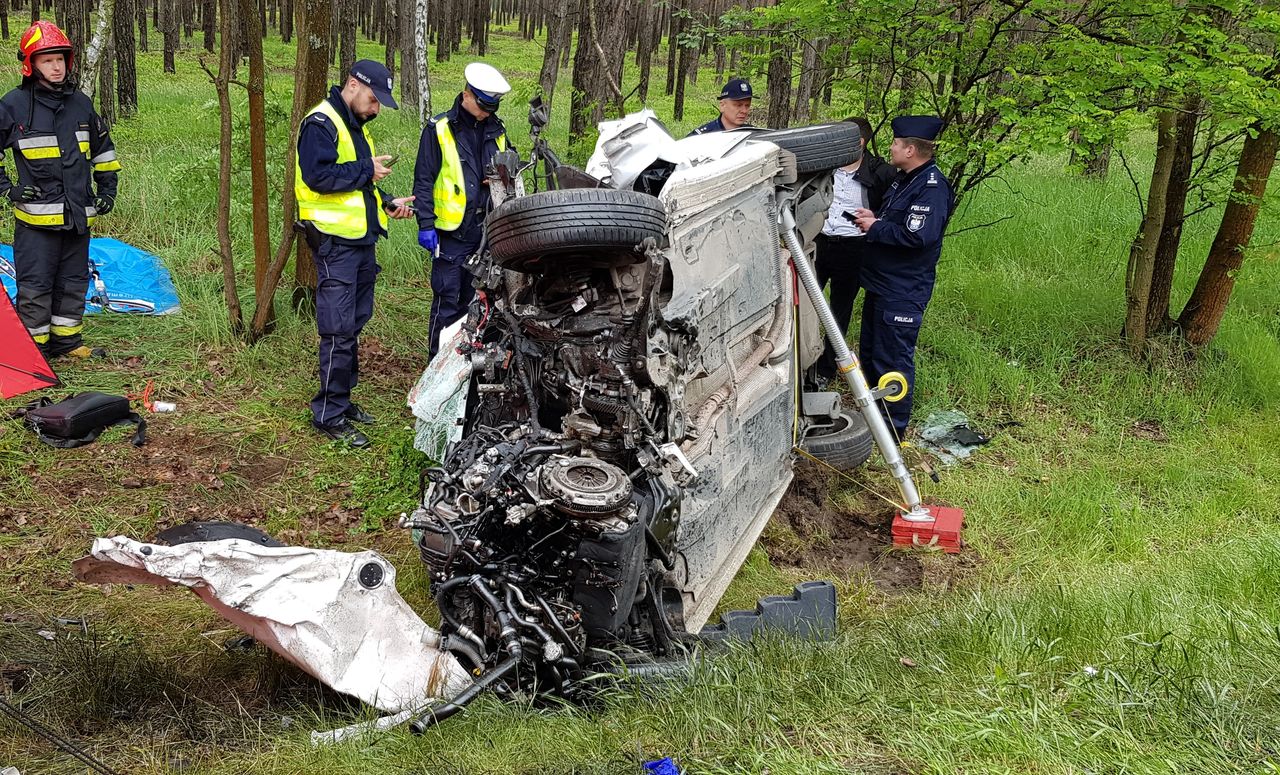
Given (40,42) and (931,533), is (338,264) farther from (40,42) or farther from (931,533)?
(931,533)

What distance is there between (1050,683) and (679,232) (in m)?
2.10

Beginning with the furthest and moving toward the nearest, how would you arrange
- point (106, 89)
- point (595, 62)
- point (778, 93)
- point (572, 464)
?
point (106, 89), point (778, 93), point (595, 62), point (572, 464)

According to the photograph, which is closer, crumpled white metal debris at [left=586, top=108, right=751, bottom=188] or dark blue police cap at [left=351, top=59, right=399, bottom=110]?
crumpled white metal debris at [left=586, top=108, right=751, bottom=188]

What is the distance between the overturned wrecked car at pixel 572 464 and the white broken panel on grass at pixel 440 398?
12 mm

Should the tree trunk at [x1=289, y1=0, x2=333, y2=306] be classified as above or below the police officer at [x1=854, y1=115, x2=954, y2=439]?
above

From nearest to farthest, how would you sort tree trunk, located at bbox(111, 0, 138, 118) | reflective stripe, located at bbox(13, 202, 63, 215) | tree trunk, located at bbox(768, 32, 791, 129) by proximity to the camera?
1. reflective stripe, located at bbox(13, 202, 63, 215)
2. tree trunk, located at bbox(768, 32, 791, 129)
3. tree trunk, located at bbox(111, 0, 138, 118)

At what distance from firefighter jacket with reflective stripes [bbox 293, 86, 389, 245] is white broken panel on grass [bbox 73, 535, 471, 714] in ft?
9.79

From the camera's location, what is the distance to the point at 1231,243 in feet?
24.3

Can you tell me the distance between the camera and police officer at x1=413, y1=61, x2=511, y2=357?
240 inches

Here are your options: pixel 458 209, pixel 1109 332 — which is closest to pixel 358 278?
pixel 458 209

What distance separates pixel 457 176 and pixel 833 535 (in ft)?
10.3

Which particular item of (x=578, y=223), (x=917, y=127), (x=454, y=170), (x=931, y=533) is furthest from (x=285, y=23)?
(x=578, y=223)

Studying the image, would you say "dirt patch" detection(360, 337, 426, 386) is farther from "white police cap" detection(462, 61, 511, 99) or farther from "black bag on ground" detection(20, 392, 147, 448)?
"white police cap" detection(462, 61, 511, 99)

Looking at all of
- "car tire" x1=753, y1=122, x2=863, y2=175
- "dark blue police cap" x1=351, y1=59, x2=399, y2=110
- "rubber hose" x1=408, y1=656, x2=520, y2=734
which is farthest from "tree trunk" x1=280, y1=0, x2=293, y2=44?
"rubber hose" x1=408, y1=656, x2=520, y2=734
